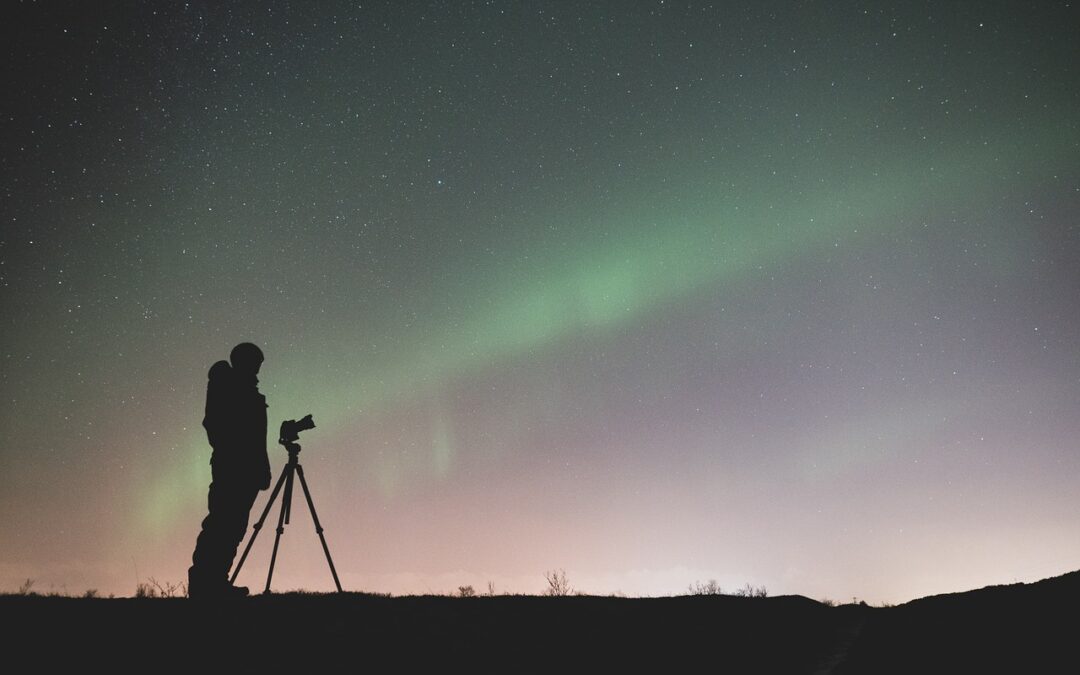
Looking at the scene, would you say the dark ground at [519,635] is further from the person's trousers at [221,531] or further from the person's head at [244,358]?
the person's head at [244,358]

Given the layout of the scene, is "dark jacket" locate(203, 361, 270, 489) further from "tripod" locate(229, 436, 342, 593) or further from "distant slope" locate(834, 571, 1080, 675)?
"distant slope" locate(834, 571, 1080, 675)

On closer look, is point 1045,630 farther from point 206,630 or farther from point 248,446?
point 248,446

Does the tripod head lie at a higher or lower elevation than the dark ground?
higher

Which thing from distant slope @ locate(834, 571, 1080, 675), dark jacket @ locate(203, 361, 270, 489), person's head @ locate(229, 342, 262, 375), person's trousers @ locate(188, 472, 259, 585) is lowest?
distant slope @ locate(834, 571, 1080, 675)

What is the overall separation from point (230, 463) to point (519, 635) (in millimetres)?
3137

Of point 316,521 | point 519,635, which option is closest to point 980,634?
point 519,635

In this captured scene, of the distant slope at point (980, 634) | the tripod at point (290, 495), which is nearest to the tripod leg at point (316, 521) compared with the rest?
the tripod at point (290, 495)

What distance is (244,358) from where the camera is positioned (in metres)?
6.49

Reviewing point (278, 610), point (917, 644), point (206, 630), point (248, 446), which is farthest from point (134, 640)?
point (917, 644)

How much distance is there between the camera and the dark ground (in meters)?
1.59

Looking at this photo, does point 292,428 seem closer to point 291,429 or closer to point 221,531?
point 291,429

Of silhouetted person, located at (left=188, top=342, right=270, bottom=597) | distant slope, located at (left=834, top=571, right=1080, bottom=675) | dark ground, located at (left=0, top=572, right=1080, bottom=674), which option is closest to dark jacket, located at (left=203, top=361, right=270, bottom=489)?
silhouetted person, located at (left=188, top=342, right=270, bottom=597)

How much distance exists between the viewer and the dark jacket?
619 centimetres

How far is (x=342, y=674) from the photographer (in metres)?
4.15
